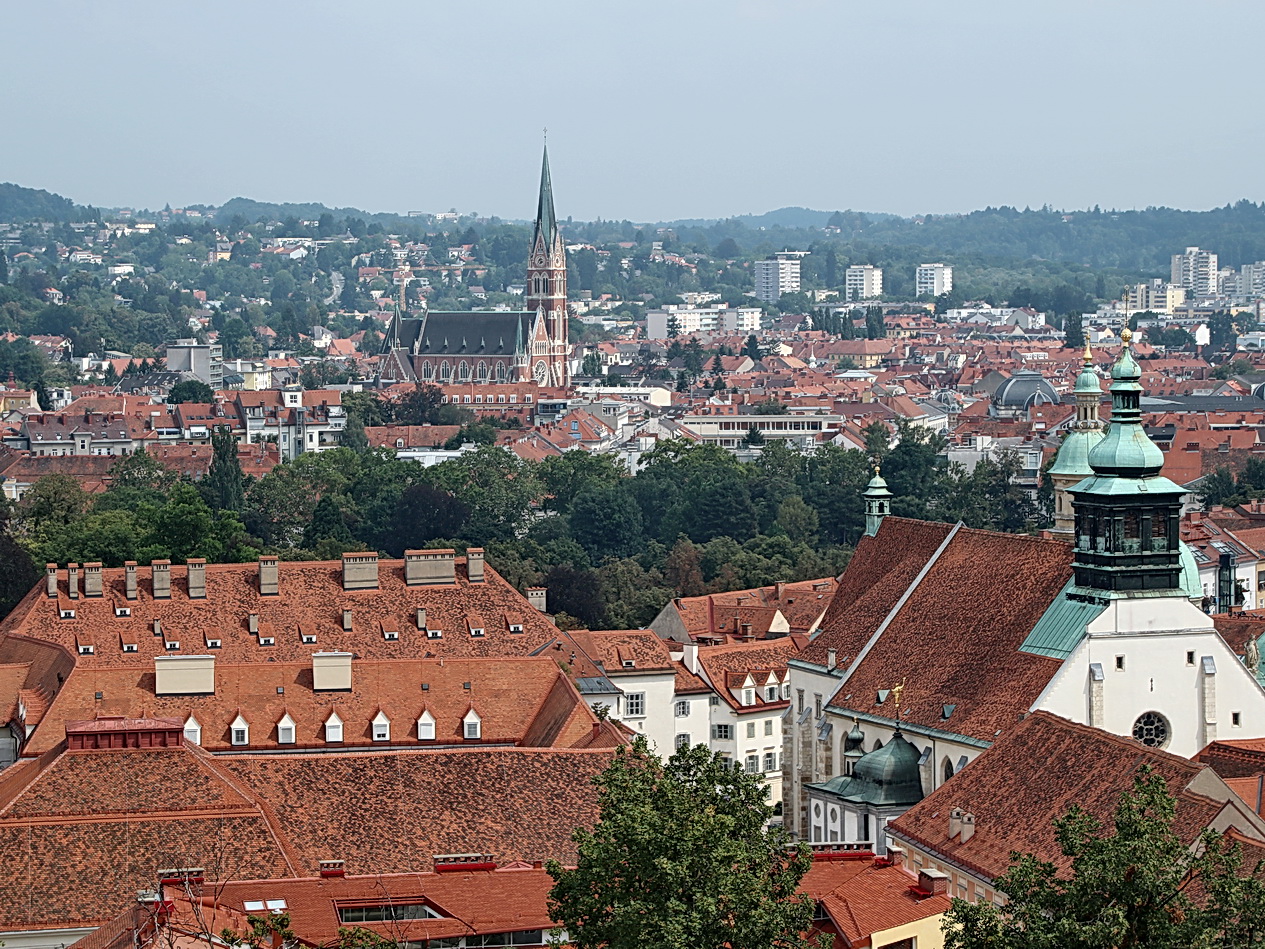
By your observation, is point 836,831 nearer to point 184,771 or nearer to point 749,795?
point 184,771

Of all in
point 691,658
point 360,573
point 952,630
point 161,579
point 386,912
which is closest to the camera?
point 386,912

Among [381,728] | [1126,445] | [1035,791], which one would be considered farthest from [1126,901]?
[381,728]

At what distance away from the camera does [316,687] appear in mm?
62500

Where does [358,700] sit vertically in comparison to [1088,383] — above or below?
below

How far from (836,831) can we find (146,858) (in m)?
21.1

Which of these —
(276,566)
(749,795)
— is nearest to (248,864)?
(749,795)

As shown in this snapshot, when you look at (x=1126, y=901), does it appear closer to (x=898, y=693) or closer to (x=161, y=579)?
(x=898, y=693)

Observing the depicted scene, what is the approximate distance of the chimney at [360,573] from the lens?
7994 cm

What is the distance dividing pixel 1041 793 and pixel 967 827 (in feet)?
4.90

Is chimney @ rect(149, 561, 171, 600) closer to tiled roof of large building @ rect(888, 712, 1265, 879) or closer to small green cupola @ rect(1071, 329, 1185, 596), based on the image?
small green cupola @ rect(1071, 329, 1185, 596)

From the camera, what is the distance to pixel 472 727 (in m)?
61.3

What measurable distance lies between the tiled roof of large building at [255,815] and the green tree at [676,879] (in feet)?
32.5

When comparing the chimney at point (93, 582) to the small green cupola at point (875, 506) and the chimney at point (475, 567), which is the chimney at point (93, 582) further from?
the small green cupola at point (875, 506)

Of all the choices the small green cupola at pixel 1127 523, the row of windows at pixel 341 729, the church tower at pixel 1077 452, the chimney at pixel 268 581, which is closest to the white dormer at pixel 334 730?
the row of windows at pixel 341 729
